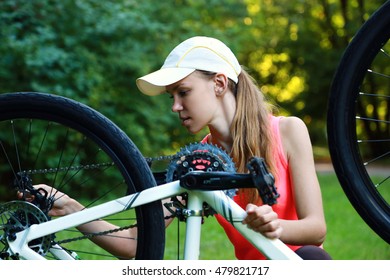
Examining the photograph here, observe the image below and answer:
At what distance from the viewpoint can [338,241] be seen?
5.07m

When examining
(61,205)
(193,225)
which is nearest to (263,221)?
(193,225)

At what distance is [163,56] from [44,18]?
72.0 inches

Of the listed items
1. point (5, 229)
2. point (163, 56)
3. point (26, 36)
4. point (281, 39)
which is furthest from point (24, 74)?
point (281, 39)

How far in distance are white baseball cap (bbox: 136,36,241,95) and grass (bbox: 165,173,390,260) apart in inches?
88.8

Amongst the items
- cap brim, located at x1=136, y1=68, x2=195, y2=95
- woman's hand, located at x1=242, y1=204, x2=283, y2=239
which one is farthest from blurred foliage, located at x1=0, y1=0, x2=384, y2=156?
woman's hand, located at x1=242, y1=204, x2=283, y2=239

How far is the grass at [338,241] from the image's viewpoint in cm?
440

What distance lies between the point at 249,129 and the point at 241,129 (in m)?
0.02

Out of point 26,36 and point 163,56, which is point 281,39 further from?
point 26,36

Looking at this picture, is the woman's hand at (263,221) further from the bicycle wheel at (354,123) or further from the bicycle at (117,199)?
the bicycle wheel at (354,123)

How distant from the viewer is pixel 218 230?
18.4 feet

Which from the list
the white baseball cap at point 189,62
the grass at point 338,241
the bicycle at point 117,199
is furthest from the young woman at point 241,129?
the grass at point 338,241

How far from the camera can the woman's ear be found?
1.89 m

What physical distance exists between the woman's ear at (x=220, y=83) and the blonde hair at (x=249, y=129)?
0.02m

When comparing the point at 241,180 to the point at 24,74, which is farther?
the point at 24,74
